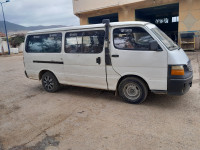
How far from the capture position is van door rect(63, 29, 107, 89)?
453 centimetres

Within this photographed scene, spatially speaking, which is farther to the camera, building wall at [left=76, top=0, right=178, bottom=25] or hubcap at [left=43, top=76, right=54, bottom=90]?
building wall at [left=76, top=0, right=178, bottom=25]

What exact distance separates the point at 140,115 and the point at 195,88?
8.28 feet

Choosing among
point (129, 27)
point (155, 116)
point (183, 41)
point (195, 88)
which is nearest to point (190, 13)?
point (183, 41)

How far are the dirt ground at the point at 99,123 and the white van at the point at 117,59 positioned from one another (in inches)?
18.3

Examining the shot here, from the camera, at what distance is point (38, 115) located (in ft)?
13.6

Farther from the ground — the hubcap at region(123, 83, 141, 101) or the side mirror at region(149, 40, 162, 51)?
the side mirror at region(149, 40, 162, 51)

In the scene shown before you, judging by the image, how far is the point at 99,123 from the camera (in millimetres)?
3572

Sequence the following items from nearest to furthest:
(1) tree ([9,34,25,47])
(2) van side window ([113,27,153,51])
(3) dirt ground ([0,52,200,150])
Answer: (3) dirt ground ([0,52,200,150]) < (2) van side window ([113,27,153,51]) < (1) tree ([9,34,25,47])

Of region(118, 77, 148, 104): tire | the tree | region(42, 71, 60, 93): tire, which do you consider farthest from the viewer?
the tree

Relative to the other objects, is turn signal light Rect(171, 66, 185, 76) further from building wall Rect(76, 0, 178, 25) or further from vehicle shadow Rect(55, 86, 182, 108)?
building wall Rect(76, 0, 178, 25)

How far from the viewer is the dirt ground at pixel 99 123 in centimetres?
290

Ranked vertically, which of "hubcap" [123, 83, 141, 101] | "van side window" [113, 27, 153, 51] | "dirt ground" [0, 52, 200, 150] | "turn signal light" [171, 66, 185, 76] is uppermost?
"van side window" [113, 27, 153, 51]

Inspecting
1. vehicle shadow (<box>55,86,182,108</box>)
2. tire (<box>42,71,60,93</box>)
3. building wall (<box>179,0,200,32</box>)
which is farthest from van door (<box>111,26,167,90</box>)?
building wall (<box>179,0,200,32</box>)

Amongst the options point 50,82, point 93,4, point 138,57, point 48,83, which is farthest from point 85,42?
point 93,4
